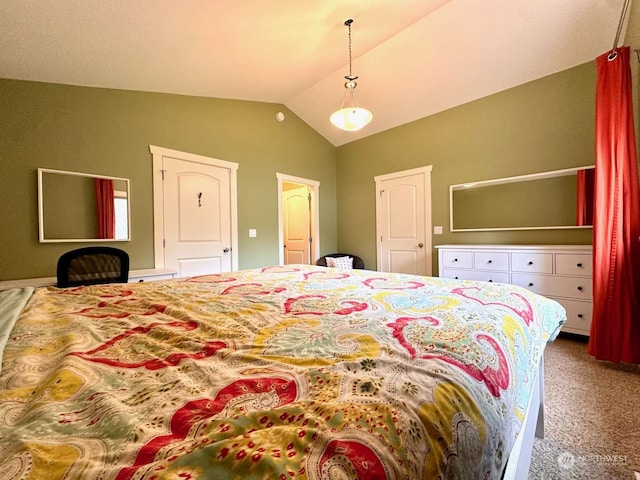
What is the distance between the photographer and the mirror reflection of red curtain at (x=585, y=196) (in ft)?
9.39

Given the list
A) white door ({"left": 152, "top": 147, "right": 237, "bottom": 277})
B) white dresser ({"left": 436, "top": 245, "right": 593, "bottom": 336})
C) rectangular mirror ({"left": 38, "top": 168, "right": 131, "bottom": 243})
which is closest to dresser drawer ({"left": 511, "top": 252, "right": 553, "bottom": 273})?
white dresser ({"left": 436, "top": 245, "right": 593, "bottom": 336})

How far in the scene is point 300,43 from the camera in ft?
9.28

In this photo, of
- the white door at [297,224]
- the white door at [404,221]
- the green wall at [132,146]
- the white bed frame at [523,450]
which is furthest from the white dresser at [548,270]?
the green wall at [132,146]

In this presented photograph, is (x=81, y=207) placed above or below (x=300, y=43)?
below

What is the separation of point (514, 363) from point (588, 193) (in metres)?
3.18

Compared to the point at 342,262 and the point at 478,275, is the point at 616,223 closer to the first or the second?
the point at 478,275

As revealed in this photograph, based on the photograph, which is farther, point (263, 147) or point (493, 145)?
point (263, 147)

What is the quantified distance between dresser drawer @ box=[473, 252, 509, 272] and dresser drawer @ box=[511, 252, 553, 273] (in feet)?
0.25

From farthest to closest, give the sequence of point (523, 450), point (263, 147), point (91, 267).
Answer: point (263, 147), point (91, 267), point (523, 450)

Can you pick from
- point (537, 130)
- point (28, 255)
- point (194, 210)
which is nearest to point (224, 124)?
point (194, 210)

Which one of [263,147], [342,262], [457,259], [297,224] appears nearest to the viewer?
[457,259]

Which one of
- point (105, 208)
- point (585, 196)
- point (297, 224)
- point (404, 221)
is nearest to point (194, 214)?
point (105, 208)

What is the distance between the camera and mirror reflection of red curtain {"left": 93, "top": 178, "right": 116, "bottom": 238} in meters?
2.86

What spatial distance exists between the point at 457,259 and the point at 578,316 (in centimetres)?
122
